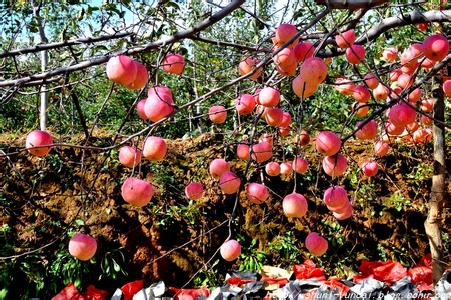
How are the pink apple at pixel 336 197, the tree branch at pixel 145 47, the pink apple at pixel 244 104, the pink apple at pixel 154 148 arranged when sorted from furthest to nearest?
the pink apple at pixel 244 104 → the pink apple at pixel 336 197 → the pink apple at pixel 154 148 → the tree branch at pixel 145 47

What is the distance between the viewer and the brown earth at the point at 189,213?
300 cm

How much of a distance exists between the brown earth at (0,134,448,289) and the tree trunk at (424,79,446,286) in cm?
70

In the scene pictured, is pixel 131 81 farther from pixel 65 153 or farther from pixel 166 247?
pixel 65 153

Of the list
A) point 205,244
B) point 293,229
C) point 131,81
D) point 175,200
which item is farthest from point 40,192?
point 131,81

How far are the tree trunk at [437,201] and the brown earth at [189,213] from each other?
27.7 inches

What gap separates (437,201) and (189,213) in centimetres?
167

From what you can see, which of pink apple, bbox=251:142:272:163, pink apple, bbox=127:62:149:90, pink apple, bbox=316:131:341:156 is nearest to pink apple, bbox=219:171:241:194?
pink apple, bbox=251:142:272:163

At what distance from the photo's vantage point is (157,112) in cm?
108

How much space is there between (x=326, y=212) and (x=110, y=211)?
1649 mm

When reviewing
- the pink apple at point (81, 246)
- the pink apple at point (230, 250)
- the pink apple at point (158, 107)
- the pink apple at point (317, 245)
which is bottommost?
the pink apple at point (317, 245)

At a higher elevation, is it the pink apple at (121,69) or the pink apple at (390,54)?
the pink apple at (390,54)

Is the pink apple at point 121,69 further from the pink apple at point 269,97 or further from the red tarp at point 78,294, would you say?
the red tarp at point 78,294

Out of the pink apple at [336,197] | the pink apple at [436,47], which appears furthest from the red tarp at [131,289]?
the pink apple at [436,47]

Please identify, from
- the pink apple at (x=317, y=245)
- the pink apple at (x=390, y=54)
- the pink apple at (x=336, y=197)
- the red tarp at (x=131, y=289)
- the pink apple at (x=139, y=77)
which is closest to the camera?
the pink apple at (x=139, y=77)
